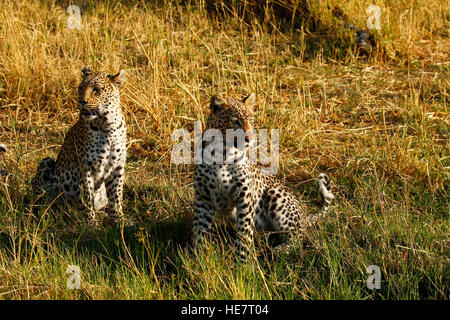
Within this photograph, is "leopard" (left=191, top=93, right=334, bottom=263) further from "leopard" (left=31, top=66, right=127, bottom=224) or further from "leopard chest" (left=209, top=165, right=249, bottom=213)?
"leopard" (left=31, top=66, right=127, bottom=224)

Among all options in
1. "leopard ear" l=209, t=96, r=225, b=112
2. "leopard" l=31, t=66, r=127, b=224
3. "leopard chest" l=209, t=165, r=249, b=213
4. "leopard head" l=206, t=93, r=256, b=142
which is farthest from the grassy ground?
"leopard ear" l=209, t=96, r=225, b=112

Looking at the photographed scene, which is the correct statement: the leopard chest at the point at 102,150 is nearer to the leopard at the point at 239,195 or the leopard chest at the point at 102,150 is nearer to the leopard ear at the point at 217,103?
the leopard at the point at 239,195

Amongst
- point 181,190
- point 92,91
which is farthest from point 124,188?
point 92,91

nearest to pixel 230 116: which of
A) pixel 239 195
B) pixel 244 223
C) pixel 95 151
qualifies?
pixel 239 195

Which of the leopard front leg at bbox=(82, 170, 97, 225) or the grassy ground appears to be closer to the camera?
the grassy ground

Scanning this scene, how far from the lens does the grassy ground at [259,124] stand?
15.0 ft

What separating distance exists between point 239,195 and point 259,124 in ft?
7.59

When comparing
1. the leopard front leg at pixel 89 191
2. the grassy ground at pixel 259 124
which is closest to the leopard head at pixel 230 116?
the grassy ground at pixel 259 124

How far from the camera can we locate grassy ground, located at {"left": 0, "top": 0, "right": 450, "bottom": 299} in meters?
4.58

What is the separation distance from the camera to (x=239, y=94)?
7633 mm

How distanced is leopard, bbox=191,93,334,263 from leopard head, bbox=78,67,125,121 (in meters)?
1.01

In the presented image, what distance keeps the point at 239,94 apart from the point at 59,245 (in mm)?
3290

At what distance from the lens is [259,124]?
7.12 metres
